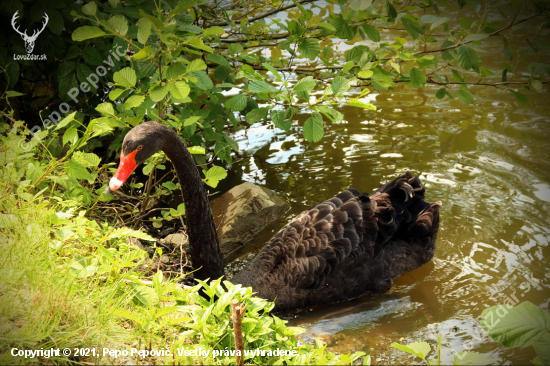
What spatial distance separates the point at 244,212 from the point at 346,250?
1427 mm

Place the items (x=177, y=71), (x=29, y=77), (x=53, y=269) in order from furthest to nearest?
(x=29, y=77) → (x=177, y=71) → (x=53, y=269)

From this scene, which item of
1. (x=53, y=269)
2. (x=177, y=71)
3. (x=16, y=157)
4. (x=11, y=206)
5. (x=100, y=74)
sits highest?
(x=100, y=74)

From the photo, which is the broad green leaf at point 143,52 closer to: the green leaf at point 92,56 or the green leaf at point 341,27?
the green leaf at point 92,56

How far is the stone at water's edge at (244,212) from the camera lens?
4670mm

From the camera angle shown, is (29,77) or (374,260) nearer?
(374,260)

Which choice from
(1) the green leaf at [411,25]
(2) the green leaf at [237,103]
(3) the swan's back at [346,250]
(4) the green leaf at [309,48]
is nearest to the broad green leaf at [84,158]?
(2) the green leaf at [237,103]

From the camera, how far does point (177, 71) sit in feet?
9.55

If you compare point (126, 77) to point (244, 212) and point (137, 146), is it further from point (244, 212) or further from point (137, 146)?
point (244, 212)

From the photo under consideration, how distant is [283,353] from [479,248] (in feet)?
8.79

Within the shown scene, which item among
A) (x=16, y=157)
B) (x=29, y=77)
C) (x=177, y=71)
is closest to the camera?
Result: (x=177, y=71)

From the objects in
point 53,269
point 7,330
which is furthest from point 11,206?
point 7,330

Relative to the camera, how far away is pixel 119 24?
9.57 feet

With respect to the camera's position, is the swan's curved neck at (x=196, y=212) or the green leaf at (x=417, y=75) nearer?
the swan's curved neck at (x=196, y=212)

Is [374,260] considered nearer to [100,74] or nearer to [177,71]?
[177,71]
